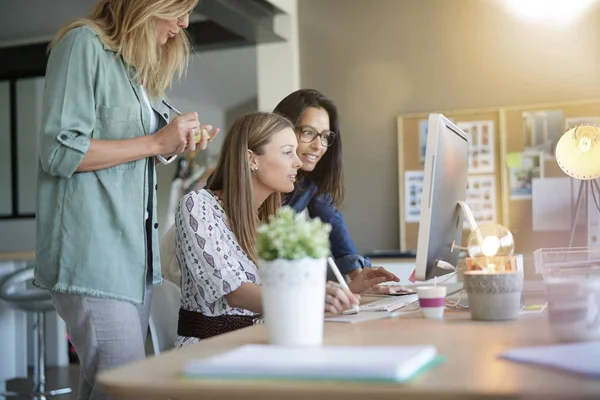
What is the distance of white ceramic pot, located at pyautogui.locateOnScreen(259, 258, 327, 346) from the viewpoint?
3.57 feet

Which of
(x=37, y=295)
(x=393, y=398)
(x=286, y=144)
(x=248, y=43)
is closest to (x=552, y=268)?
(x=286, y=144)

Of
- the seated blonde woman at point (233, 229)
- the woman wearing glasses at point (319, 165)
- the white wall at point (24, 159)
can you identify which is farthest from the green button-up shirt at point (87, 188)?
the white wall at point (24, 159)

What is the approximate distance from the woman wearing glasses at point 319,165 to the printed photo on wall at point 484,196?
78.6 inches

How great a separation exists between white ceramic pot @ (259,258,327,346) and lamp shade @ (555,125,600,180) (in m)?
2.19

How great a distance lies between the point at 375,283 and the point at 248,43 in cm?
379

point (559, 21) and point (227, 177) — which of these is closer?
point (227, 177)

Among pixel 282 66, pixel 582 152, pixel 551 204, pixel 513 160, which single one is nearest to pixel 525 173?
pixel 513 160

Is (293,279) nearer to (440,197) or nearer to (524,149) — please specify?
(440,197)

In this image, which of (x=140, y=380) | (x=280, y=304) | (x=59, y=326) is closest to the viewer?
(x=140, y=380)

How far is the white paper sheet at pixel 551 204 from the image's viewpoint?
14.8 feet

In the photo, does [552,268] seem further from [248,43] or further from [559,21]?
[248,43]

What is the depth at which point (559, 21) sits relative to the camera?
15.1 ft

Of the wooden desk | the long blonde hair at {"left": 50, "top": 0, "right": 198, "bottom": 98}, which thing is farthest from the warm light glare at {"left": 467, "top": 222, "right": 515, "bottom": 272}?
the long blonde hair at {"left": 50, "top": 0, "right": 198, "bottom": 98}

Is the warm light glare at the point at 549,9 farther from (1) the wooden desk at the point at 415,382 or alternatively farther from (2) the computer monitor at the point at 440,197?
(1) the wooden desk at the point at 415,382
